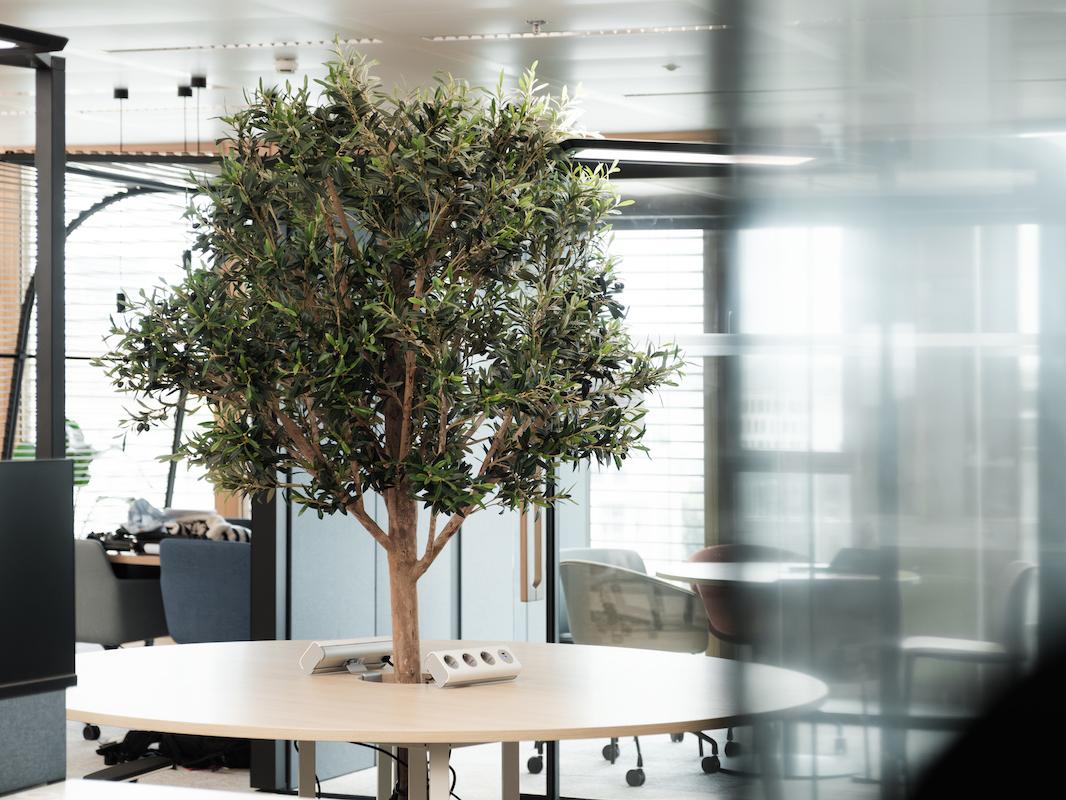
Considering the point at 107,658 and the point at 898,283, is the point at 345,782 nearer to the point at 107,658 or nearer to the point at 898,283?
the point at 107,658

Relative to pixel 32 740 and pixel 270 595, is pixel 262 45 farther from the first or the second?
pixel 32 740

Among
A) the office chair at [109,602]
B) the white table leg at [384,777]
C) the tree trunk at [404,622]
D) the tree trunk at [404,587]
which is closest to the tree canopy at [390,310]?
the tree trunk at [404,587]

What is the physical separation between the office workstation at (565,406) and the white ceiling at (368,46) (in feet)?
0.13

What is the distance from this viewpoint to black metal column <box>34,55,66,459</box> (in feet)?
6.42

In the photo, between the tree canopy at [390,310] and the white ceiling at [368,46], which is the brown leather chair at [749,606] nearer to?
the tree canopy at [390,310]

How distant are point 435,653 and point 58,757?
1.03 meters

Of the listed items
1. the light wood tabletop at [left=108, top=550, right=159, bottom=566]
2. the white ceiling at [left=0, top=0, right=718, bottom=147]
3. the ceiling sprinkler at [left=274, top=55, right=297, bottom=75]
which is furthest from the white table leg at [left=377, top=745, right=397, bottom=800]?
the ceiling sprinkler at [left=274, top=55, right=297, bottom=75]

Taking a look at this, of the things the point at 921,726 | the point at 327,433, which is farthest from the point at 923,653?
the point at 327,433

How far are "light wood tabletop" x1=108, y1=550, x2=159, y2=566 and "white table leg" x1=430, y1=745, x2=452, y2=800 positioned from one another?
3989mm

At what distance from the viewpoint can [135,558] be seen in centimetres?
616

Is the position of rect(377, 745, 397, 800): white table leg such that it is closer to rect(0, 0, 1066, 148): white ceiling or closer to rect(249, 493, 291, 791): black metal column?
rect(249, 493, 291, 791): black metal column

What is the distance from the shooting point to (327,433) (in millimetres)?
2588

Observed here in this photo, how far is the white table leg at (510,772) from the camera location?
3.03 m

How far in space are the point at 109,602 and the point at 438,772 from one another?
4220 millimetres
